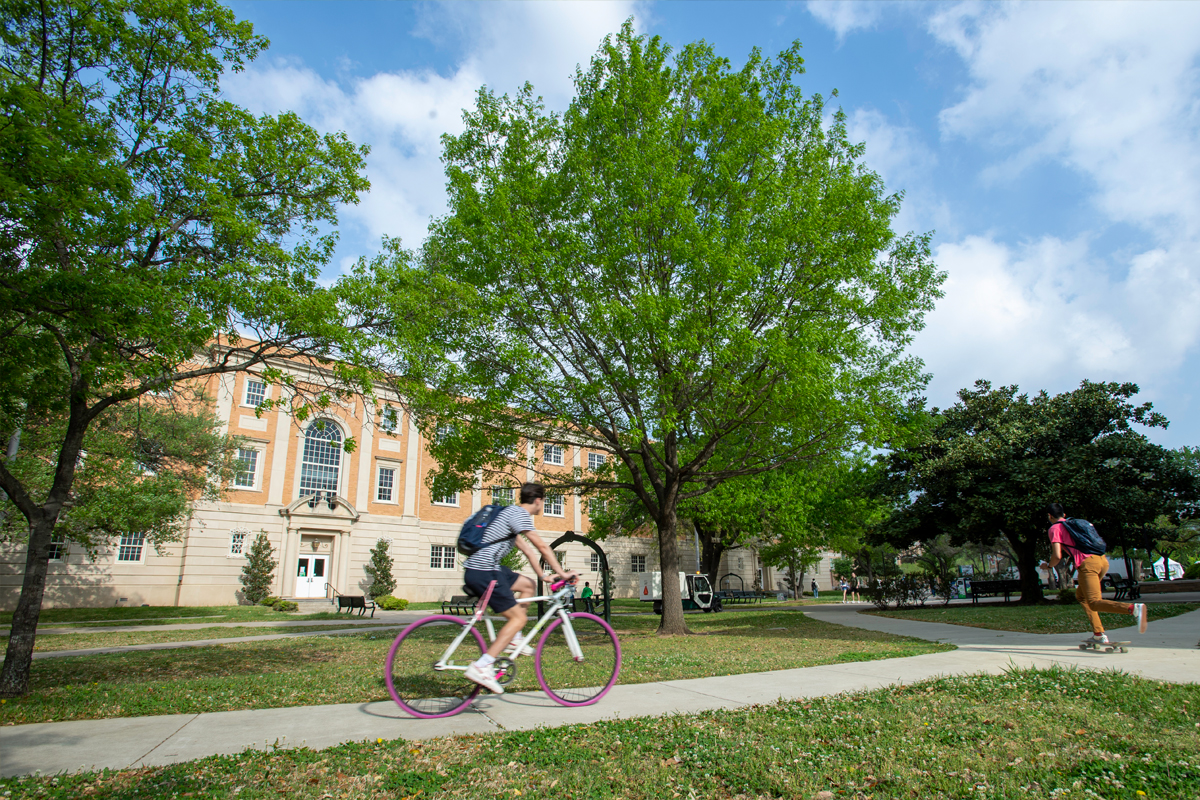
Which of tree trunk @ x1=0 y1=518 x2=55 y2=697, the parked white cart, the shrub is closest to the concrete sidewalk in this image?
tree trunk @ x1=0 y1=518 x2=55 y2=697

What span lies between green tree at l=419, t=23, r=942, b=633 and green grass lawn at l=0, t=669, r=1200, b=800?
23.4ft

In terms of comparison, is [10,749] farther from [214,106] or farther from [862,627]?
[862,627]

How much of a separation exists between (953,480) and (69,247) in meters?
25.2

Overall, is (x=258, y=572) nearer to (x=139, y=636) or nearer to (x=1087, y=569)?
(x=139, y=636)

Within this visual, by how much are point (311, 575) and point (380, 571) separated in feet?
10.9

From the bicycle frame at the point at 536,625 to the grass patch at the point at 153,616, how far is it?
67.5 feet

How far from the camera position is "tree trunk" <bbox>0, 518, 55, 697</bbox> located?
7.12 meters

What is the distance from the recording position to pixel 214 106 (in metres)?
8.76

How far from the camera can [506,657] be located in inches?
217

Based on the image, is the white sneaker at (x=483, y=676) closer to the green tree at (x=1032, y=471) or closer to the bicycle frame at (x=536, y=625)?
the bicycle frame at (x=536, y=625)

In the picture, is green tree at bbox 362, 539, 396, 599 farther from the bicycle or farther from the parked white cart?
the bicycle

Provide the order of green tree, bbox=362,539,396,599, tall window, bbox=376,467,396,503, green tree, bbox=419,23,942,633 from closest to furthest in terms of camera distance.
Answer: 1. green tree, bbox=419,23,942,633
2. green tree, bbox=362,539,396,599
3. tall window, bbox=376,467,396,503

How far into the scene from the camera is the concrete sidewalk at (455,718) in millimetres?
4547

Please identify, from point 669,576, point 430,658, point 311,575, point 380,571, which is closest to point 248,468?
point 311,575
